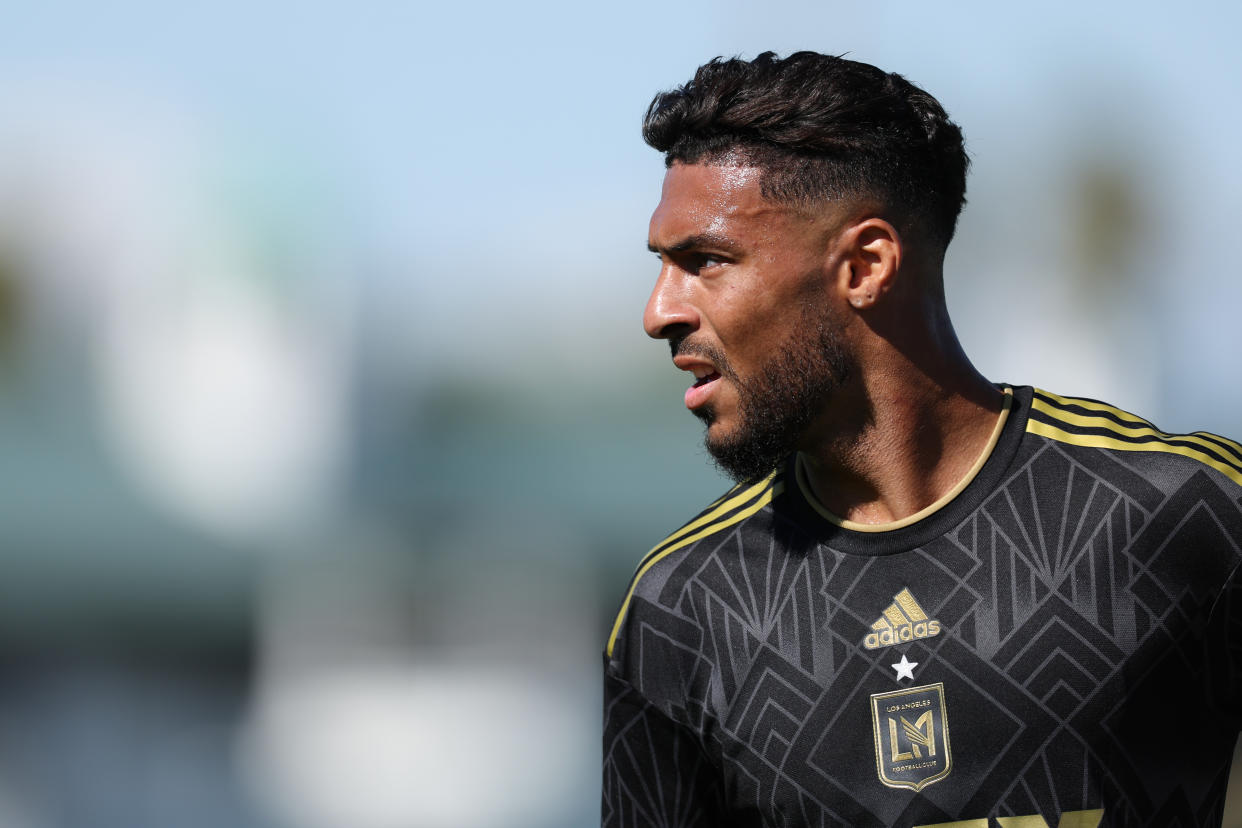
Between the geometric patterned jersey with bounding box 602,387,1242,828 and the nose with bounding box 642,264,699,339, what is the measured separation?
496mm

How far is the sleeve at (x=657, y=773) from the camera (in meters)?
3.15

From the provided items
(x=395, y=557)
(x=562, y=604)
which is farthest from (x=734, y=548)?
(x=395, y=557)

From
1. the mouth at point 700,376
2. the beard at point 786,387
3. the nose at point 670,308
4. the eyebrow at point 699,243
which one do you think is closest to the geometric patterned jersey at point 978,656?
the beard at point 786,387

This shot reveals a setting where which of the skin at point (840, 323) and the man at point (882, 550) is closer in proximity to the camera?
the man at point (882, 550)

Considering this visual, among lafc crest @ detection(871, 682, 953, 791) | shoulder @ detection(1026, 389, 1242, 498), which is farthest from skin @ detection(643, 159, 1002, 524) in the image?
lafc crest @ detection(871, 682, 953, 791)

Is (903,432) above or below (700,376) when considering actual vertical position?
below

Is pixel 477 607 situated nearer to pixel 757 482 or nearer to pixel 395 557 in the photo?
pixel 395 557

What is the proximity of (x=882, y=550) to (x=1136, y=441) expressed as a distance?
1.97 feet

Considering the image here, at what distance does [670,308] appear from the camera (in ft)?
10.2

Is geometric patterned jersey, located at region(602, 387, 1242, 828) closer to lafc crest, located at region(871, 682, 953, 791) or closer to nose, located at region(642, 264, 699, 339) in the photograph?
lafc crest, located at region(871, 682, 953, 791)

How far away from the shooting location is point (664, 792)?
10.4 feet

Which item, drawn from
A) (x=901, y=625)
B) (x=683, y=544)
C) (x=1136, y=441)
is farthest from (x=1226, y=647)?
(x=683, y=544)

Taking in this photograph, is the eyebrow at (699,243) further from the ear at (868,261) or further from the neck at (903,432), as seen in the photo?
the neck at (903,432)

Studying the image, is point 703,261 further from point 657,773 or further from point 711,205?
point 657,773
